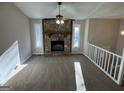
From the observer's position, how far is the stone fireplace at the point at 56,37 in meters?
6.18

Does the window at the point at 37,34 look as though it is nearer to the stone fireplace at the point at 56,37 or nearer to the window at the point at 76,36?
the stone fireplace at the point at 56,37

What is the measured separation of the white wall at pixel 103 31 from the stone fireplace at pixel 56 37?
1390 mm

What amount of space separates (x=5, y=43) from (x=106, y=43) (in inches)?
217

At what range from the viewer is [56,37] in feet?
20.8

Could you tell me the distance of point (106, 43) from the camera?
616 cm

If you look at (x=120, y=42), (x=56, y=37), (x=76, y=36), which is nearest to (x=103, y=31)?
(x=120, y=42)

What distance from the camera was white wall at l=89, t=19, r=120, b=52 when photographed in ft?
19.0

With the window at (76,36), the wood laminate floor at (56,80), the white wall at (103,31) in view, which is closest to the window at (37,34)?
the window at (76,36)

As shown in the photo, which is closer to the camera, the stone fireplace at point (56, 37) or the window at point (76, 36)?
the stone fireplace at point (56, 37)

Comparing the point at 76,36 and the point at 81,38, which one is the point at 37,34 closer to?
the point at 76,36

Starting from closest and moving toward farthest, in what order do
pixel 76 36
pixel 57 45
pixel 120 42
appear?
pixel 120 42, pixel 76 36, pixel 57 45

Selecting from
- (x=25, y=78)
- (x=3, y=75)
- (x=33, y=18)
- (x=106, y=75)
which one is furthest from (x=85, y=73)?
(x=33, y=18)

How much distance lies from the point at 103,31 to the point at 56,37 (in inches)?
115

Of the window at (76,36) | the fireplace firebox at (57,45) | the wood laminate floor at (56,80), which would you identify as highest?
the window at (76,36)
